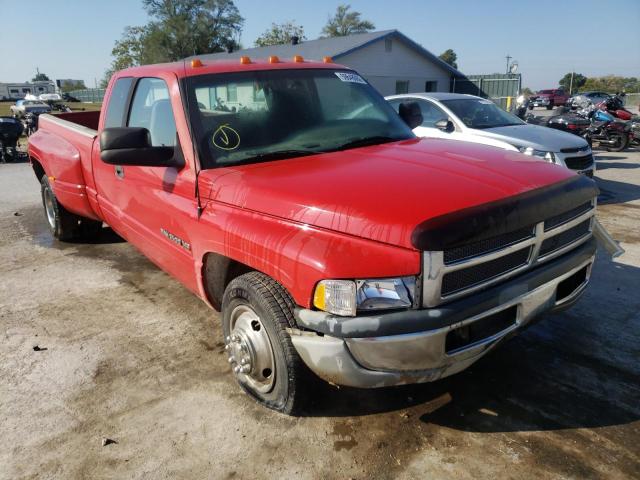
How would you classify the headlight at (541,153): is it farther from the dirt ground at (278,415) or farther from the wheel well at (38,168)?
the wheel well at (38,168)

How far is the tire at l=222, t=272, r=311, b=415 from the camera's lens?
8.24ft

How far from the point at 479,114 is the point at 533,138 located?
1154mm

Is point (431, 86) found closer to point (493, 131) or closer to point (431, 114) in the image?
point (431, 114)

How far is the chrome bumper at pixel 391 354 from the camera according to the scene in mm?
2172

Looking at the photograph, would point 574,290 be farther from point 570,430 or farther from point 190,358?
point 190,358

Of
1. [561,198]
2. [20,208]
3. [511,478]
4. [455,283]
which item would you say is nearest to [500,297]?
[455,283]

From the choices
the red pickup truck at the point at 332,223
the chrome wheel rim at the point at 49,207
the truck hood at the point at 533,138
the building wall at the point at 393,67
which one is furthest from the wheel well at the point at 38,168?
the building wall at the point at 393,67

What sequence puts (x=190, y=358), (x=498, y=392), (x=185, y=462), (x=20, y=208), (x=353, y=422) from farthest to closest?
1. (x=20, y=208)
2. (x=190, y=358)
3. (x=498, y=392)
4. (x=353, y=422)
5. (x=185, y=462)

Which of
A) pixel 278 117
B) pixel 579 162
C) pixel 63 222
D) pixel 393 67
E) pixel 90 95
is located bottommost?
pixel 63 222

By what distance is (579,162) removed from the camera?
763 cm

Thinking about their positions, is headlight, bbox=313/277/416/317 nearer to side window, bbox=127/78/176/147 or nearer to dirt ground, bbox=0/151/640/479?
dirt ground, bbox=0/151/640/479

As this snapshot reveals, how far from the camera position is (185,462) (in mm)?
2506

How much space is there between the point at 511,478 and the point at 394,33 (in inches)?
1043

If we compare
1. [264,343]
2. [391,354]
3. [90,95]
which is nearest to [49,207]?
[264,343]
